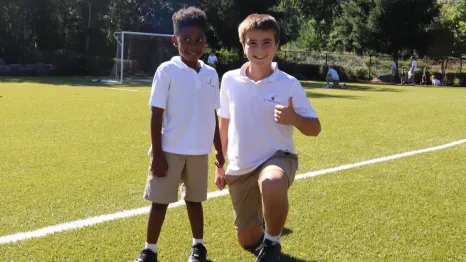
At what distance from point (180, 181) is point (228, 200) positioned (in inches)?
54.6

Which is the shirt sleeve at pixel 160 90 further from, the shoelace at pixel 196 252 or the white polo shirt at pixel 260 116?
the shoelace at pixel 196 252

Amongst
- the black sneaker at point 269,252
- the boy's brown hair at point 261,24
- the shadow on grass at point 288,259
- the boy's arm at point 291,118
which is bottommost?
the shadow on grass at point 288,259

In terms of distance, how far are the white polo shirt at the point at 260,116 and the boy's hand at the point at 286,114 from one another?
0.53ft

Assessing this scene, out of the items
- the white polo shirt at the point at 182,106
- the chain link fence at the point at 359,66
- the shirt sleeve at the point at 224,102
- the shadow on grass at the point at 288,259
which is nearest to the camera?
the white polo shirt at the point at 182,106

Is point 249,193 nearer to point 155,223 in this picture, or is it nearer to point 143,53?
point 155,223

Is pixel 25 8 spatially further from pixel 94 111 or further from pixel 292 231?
pixel 292 231

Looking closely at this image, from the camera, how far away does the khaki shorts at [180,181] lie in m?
3.54

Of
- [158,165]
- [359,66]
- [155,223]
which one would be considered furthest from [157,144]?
[359,66]

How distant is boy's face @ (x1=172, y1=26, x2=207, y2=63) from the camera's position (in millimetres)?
3582

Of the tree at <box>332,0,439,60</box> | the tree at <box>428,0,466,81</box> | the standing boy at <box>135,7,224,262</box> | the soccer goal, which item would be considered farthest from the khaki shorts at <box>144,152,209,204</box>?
the tree at <box>332,0,439,60</box>

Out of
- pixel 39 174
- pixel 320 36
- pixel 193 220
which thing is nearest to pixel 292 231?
pixel 193 220

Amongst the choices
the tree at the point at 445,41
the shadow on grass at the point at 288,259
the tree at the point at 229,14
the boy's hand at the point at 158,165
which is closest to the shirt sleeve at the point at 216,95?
the boy's hand at the point at 158,165

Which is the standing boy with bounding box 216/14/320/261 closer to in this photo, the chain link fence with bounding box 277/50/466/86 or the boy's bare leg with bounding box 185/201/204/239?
the boy's bare leg with bounding box 185/201/204/239

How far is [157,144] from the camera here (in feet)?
11.5
